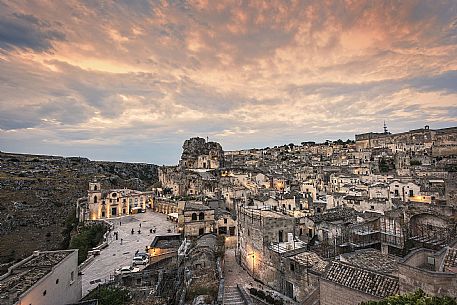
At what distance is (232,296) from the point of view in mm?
19562

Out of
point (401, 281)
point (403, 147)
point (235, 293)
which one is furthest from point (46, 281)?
point (403, 147)

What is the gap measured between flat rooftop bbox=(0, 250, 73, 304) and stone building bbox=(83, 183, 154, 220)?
39197 mm

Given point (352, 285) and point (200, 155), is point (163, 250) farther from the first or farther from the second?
point (200, 155)

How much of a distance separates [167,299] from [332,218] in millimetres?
16821

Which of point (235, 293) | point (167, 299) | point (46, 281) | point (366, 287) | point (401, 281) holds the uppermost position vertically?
point (401, 281)

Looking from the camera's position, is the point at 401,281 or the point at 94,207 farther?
the point at 94,207

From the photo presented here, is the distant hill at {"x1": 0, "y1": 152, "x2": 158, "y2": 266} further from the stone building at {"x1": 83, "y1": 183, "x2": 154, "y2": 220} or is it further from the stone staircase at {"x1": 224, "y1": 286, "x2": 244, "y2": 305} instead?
the stone staircase at {"x1": 224, "y1": 286, "x2": 244, "y2": 305}

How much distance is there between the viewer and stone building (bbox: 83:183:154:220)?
58.7 m

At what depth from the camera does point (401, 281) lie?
34.4ft

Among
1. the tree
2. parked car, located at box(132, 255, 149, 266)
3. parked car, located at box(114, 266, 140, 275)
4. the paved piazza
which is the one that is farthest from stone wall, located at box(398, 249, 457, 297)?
parked car, located at box(132, 255, 149, 266)

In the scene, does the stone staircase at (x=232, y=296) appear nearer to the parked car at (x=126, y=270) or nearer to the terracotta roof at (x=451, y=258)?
the terracotta roof at (x=451, y=258)

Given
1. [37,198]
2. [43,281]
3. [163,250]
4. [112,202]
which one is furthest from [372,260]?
[37,198]

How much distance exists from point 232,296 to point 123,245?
24.4 meters

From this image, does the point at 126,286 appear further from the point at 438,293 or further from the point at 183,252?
the point at 438,293
